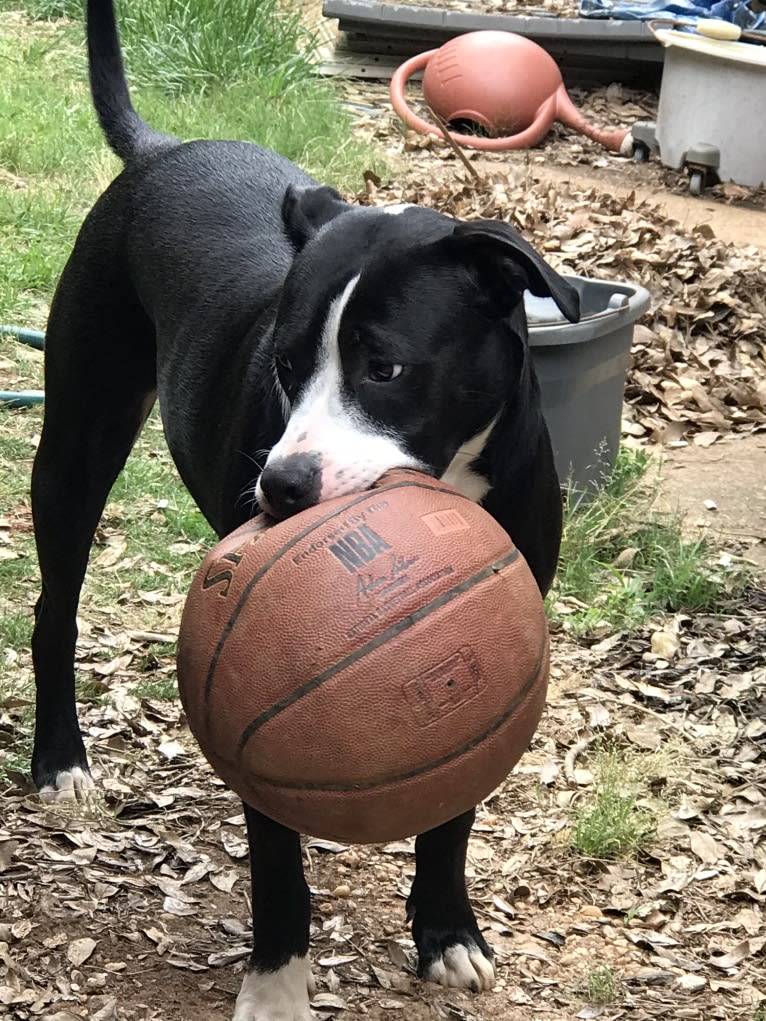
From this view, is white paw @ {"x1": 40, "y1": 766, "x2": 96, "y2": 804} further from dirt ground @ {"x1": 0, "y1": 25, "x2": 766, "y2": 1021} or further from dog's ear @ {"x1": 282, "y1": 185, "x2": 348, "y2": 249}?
dog's ear @ {"x1": 282, "y1": 185, "x2": 348, "y2": 249}

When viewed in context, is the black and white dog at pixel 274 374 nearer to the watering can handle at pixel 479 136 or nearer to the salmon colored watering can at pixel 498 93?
the watering can handle at pixel 479 136

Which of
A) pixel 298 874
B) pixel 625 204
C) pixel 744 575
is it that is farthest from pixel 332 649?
pixel 625 204

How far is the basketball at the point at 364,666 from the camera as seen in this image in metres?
2.29

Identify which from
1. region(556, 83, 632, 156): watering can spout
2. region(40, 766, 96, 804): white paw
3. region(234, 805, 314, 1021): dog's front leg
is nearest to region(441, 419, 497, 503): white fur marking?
region(234, 805, 314, 1021): dog's front leg

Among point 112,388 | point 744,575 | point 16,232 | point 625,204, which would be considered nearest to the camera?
point 112,388

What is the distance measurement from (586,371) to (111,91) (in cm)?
220

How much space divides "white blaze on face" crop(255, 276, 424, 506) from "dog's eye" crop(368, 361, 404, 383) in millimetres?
59

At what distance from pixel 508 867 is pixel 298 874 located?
91 cm

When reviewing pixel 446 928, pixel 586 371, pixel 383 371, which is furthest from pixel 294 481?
pixel 586 371

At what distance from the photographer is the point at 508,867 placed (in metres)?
3.62

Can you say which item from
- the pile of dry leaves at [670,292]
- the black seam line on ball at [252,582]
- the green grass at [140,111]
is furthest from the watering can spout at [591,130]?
the black seam line on ball at [252,582]

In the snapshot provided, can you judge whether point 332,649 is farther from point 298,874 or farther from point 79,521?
point 79,521

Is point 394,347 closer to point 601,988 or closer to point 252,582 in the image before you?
point 252,582

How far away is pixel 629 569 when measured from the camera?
5.22 metres
